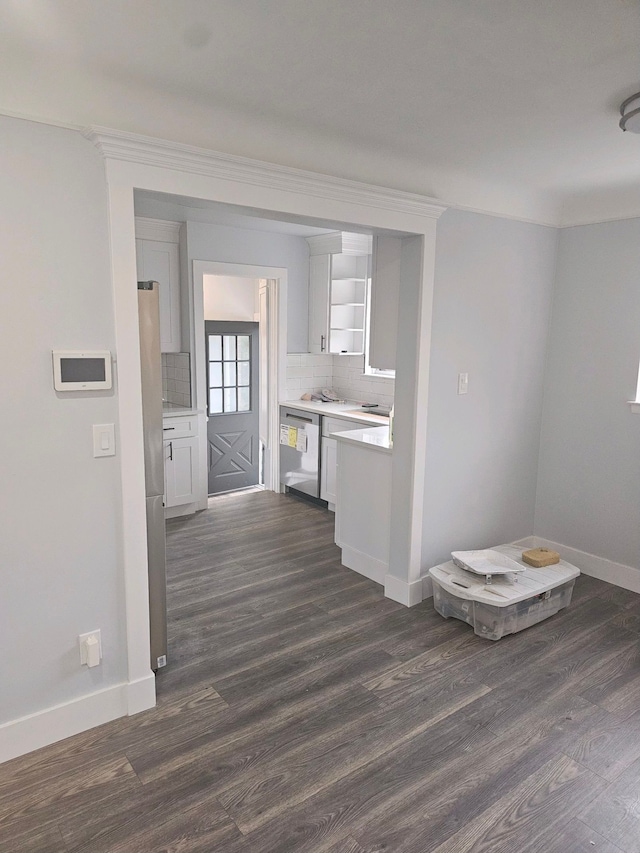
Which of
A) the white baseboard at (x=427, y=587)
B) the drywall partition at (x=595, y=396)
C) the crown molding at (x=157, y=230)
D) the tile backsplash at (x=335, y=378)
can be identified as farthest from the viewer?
the tile backsplash at (x=335, y=378)

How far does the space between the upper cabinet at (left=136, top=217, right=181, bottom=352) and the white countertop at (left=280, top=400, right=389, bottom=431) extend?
1215 millimetres

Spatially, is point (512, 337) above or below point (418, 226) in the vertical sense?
below

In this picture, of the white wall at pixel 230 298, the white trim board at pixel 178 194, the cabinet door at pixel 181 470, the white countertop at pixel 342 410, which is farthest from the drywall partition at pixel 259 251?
the white trim board at pixel 178 194

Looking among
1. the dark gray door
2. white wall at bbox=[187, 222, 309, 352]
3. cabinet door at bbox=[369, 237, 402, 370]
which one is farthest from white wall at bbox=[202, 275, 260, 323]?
cabinet door at bbox=[369, 237, 402, 370]

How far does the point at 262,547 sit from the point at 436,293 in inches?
90.4

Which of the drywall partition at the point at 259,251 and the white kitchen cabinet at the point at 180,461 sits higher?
the drywall partition at the point at 259,251

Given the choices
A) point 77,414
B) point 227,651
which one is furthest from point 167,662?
point 77,414

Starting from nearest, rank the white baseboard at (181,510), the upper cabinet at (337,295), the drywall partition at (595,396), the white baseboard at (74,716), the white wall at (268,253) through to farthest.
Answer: the white baseboard at (74,716)
the drywall partition at (595,396)
the white wall at (268,253)
the white baseboard at (181,510)
the upper cabinet at (337,295)

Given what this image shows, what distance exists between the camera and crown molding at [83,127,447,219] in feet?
6.74

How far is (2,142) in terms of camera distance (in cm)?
191

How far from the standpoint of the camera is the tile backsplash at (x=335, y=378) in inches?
217

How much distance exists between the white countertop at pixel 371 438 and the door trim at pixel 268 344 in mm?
1591

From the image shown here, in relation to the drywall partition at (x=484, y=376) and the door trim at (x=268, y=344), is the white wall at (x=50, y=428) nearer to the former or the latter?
the drywall partition at (x=484, y=376)

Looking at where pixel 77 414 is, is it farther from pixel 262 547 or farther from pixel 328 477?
pixel 328 477
